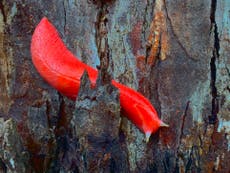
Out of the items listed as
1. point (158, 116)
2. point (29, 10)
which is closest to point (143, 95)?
point (158, 116)

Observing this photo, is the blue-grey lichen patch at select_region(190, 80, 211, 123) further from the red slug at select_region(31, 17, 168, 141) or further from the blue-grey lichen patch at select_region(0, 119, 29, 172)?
the blue-grey lichen patch at select_region(0, 119, 29, 172)

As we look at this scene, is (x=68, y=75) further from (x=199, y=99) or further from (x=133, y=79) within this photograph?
(x=199, y=99)

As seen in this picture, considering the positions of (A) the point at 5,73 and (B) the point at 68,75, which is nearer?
(B) the point at 68,75

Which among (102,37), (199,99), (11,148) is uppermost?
(102,37)

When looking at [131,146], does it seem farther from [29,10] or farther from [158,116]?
[29,10]

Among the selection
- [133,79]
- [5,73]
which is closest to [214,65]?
[133,79]

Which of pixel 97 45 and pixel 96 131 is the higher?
pixel 97 45
